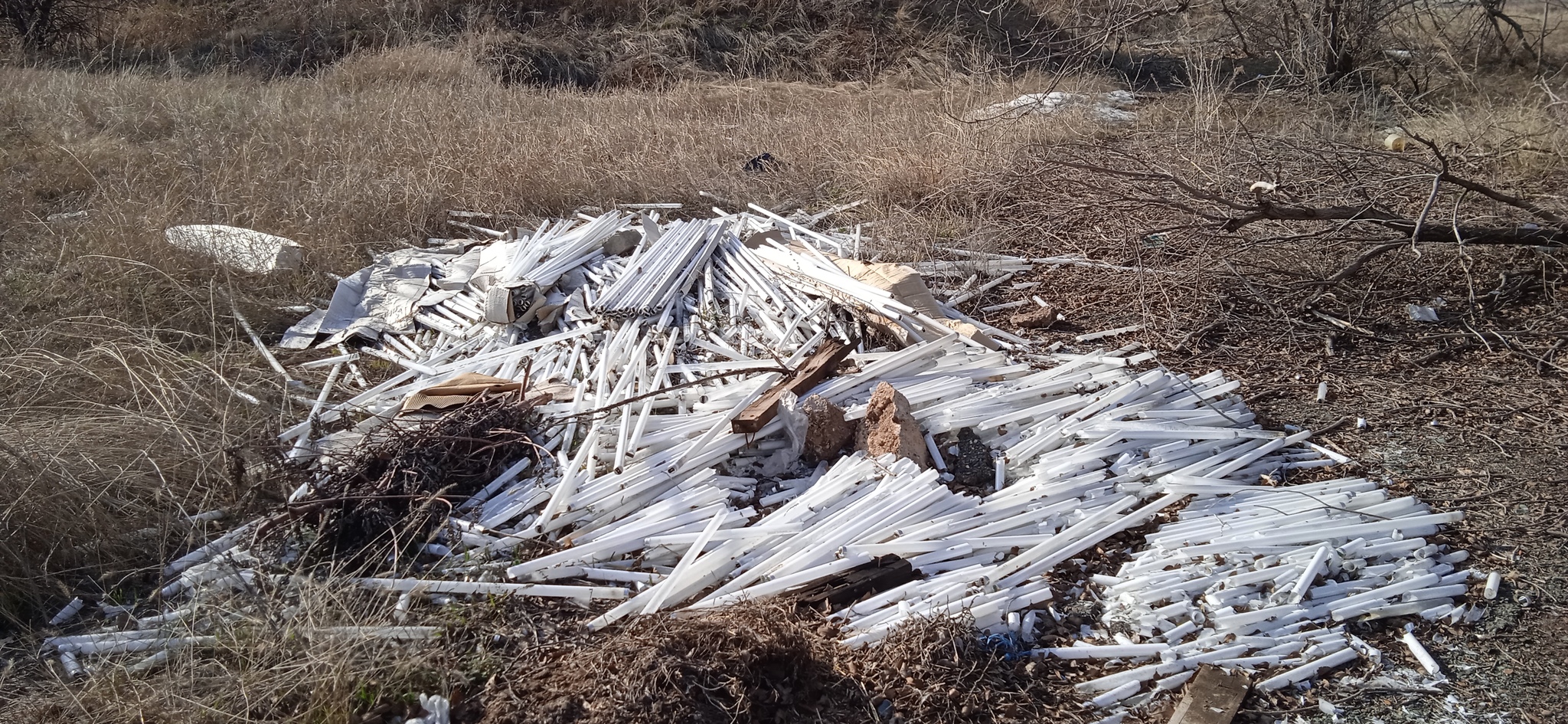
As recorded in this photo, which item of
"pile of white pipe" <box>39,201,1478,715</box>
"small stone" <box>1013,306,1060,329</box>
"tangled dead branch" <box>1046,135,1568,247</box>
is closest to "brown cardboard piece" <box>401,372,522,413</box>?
"pile of white pipe" <box>39,201,1478,715</box>

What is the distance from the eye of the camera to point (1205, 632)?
10.1 feet

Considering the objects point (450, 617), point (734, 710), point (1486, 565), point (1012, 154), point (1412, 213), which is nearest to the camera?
point (734, 710)

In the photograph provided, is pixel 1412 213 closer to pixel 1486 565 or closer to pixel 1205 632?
pixel 1486 565

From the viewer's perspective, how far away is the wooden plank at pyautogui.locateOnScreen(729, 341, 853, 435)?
3.98 m

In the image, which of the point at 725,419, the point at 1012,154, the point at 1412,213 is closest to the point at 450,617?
the point at 725,419

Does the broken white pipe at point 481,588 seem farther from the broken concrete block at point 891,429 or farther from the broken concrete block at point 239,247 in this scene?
the broken concrete block at point 239,247

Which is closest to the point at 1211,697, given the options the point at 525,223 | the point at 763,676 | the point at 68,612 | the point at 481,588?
the point at 763,676

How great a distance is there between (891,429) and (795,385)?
631mm

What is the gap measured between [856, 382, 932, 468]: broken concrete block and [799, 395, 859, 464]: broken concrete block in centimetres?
9

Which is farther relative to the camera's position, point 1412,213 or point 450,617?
point 1412,213

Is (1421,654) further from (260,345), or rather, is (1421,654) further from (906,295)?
(260,345)

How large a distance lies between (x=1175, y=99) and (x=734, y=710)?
9.99m

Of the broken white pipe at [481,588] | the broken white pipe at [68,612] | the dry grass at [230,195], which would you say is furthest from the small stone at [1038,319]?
the broken white pipe at [68,612]

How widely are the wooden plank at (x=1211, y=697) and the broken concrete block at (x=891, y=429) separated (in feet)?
4.42
